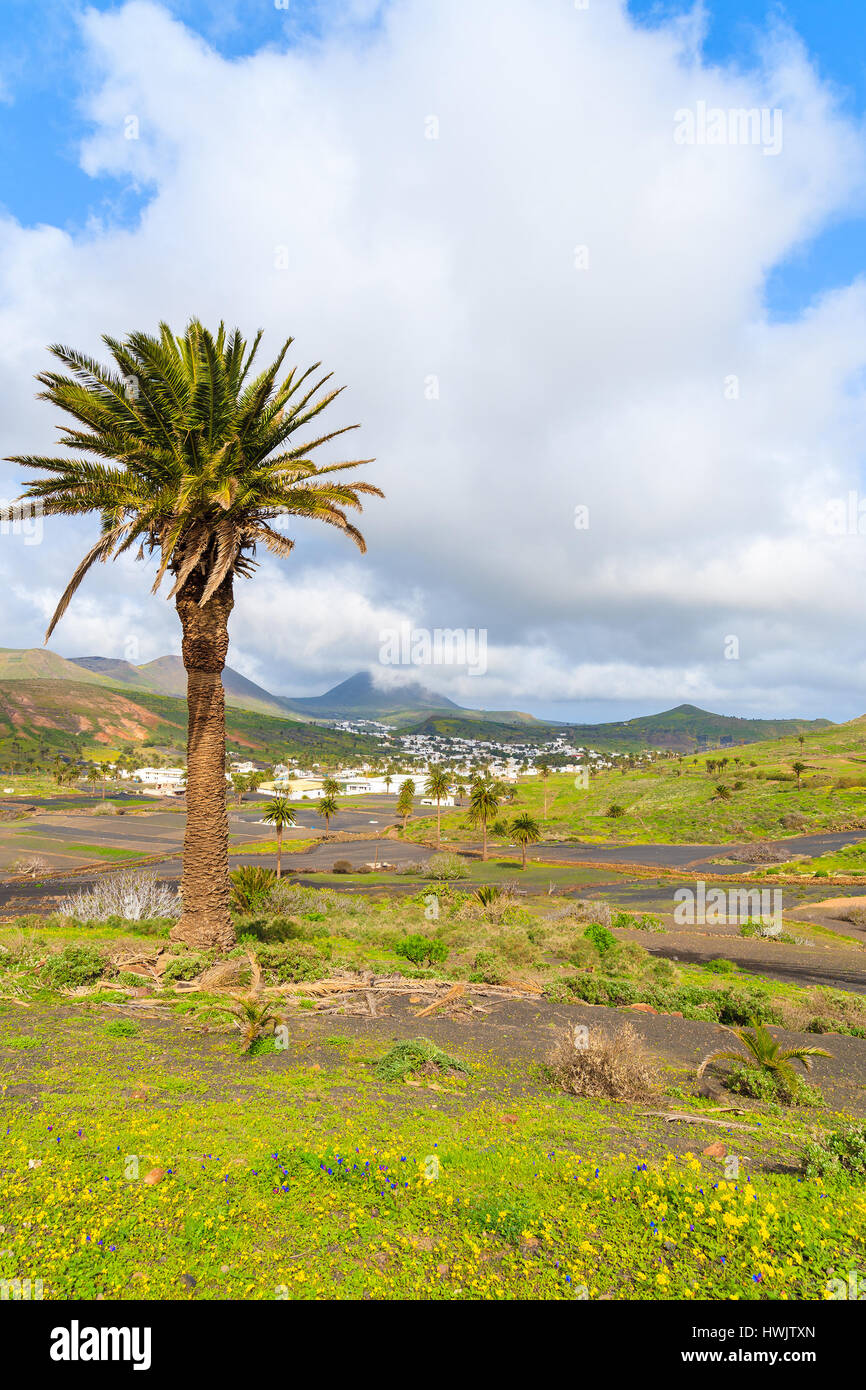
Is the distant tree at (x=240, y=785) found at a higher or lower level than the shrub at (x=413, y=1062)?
lower

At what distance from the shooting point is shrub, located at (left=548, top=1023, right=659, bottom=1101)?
30.9 feet

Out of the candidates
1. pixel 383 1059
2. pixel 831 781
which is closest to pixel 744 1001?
pixel 383 1059

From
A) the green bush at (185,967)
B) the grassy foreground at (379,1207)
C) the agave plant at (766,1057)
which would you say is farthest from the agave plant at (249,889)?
the agave plant at (766,1057)

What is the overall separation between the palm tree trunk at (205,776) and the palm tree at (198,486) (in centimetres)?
3

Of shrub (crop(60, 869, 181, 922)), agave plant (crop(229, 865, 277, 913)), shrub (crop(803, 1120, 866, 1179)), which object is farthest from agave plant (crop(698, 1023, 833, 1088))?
shrub (crop(60, 869, 181, 922))

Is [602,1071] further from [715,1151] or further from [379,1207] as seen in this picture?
[379,1207]

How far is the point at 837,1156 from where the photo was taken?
6.84 metres

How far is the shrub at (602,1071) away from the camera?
371 inches

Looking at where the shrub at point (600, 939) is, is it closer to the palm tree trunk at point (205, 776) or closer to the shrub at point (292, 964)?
the shrub at point (292, 964)

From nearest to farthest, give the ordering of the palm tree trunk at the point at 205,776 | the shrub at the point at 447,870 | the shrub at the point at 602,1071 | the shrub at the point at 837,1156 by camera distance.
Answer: the shrub at the point at 837,1156 < the shrub at the point at 602,1071 < the palm tree trunk at the point at 205,776 < the shrub at the point at 447,870

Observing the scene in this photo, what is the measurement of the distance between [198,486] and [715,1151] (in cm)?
1624
